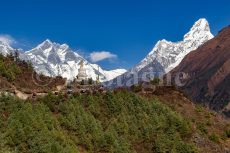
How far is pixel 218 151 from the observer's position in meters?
63.5

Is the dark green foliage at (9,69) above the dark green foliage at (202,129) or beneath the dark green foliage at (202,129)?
above

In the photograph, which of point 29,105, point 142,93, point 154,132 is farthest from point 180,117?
point 29,105

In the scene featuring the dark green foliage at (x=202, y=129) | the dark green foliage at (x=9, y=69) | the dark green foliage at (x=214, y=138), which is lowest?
the dark green foliage at (x=214, y=138)

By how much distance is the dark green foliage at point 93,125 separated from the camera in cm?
4816

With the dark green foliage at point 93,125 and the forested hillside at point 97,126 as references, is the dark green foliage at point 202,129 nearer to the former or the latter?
the forested hillside at point 97,126

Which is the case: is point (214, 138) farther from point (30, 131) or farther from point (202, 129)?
point (30, 131)

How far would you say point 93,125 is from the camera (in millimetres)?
56969

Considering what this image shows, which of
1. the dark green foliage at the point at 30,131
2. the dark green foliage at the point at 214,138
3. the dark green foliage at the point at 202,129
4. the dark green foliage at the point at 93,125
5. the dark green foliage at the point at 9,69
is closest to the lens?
the dark green foliage at the point at 30,131

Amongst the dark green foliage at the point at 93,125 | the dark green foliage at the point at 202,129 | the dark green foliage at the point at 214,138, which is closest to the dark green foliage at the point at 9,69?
the dark green foliage at the point at 93,125

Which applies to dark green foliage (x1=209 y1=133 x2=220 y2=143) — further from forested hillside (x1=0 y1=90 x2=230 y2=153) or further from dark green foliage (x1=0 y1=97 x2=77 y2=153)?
dark green foliage (x1=0 y1=97 x2=77 y2=153)

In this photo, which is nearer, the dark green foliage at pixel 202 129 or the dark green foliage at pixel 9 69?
the dark green foliage at pixel 202 129

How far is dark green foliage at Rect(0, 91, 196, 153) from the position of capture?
4816cm

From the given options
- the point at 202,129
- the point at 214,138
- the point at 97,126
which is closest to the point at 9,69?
the point at 97,126

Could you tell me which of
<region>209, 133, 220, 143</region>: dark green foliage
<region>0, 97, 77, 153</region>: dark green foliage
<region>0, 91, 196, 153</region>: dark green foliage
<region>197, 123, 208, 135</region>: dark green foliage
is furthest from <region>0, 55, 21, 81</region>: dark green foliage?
<region>209, 133, 220, 143</region>: dark green foliage
